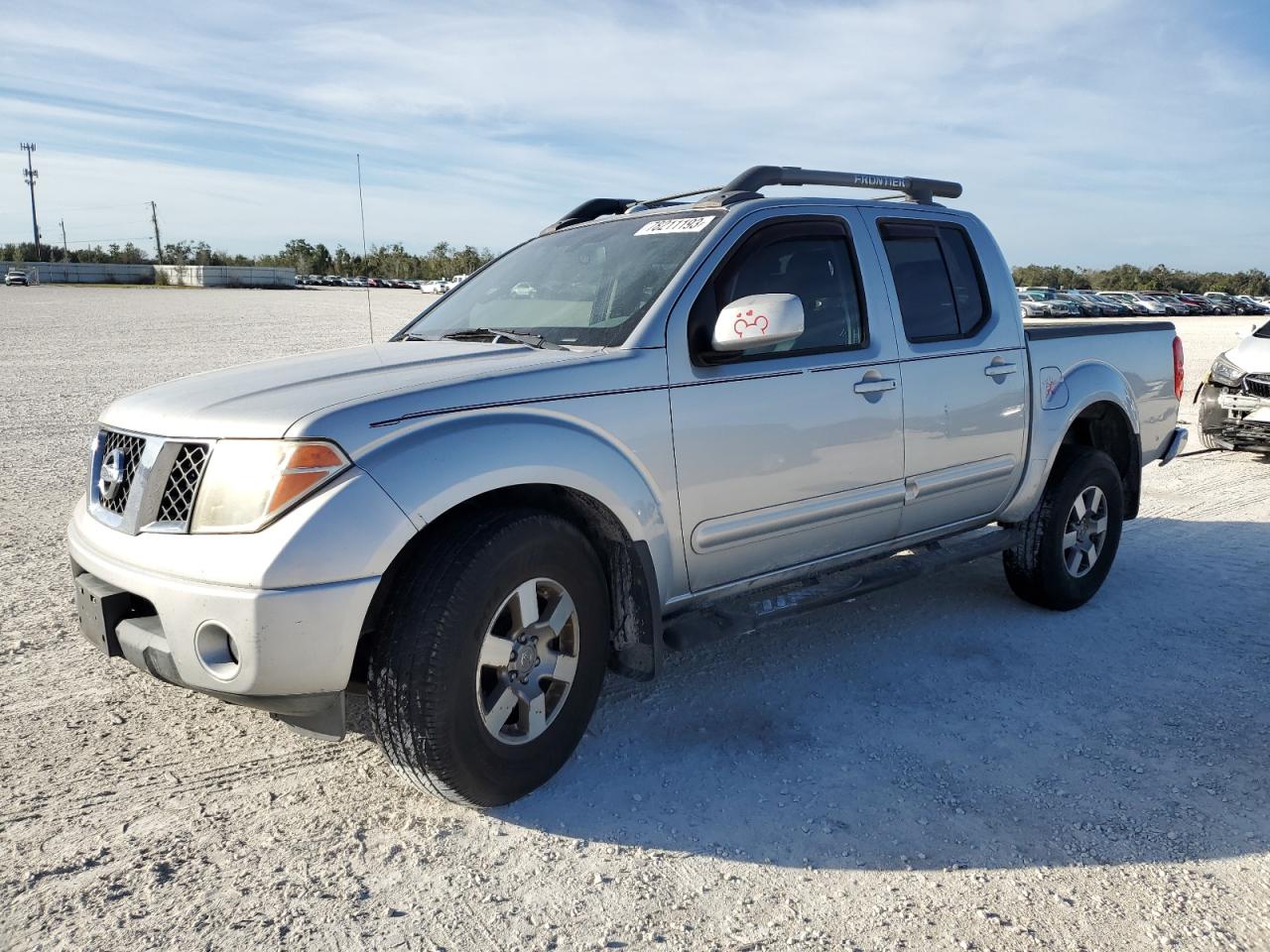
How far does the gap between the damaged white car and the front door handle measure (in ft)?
20.3

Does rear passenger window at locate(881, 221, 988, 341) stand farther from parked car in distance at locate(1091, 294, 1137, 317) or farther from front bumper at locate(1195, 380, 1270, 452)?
parked car in distance at locate(1091, 294, 1137, 317)

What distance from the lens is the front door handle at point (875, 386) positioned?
156 inches

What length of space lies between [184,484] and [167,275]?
100189 millimetres

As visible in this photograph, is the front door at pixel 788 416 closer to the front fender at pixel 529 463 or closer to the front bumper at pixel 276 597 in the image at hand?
the front fender at pixel 529 463

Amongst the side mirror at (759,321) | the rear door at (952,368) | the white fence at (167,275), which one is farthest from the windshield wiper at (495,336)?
the white fence at (167,275)

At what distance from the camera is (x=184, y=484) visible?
2881mm

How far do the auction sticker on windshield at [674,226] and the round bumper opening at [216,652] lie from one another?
2.14m

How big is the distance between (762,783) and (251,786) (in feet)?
5.32

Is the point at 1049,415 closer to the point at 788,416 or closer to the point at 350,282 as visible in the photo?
the point at 788,416

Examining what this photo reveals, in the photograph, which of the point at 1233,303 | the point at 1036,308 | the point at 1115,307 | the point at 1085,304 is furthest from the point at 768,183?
the point at 1233,303

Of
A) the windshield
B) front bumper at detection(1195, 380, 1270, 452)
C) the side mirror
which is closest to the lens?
the side mirror

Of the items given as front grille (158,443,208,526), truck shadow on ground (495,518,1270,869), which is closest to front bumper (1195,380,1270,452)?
truck shadow on ground (495,518,1270,869)

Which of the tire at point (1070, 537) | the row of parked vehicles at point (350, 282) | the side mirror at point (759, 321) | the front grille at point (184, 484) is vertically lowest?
the tire at point (1070, 537)

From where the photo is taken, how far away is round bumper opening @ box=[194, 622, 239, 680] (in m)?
2.71
